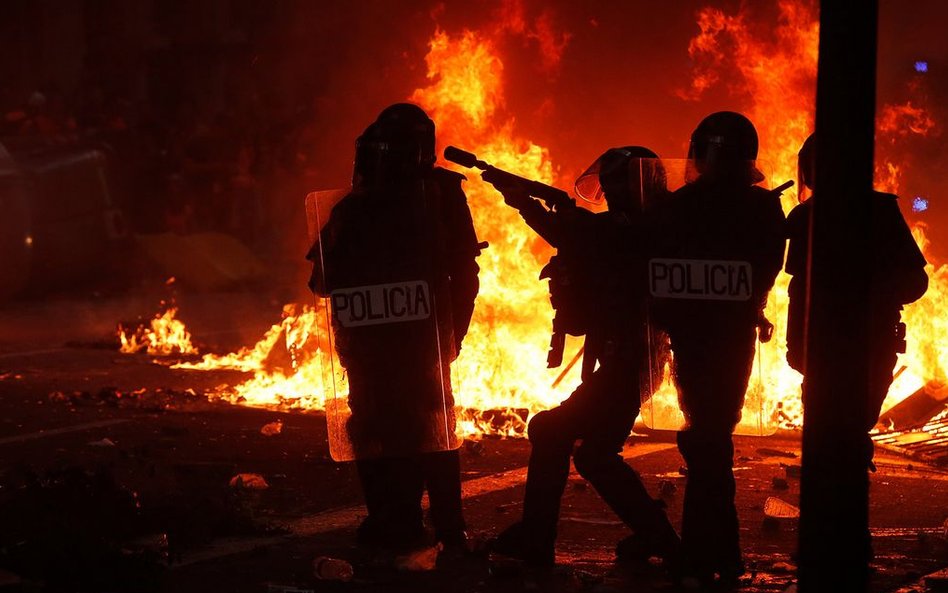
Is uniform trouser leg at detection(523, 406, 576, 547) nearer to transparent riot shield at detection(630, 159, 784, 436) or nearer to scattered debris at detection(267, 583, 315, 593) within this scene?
transparent riot shield at detection(630, 159, 784, 436)

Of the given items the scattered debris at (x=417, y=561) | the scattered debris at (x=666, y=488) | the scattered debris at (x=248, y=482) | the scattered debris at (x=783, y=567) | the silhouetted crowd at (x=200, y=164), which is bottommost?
the scattered debris at (x=783, y=567)

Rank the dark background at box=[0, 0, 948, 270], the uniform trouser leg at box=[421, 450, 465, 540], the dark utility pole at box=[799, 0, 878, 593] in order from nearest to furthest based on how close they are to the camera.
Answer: the dark utility pole at box=[799, 0, 878, 593] < the uniform trouser leg at box=[421, 450, 465, 540] < the dark background at box=[0, 0, 948, 270]

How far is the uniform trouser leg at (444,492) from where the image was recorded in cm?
614

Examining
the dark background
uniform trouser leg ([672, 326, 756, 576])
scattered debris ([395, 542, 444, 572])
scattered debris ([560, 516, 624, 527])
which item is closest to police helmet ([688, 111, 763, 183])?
uniform trouser leg ([672, 326, 756, 576])

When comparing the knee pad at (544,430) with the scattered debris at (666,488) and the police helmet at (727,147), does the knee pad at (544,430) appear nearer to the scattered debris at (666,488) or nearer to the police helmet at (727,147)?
the police helmet at (727,147)

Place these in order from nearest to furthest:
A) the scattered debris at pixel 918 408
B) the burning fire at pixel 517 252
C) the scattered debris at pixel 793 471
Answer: the scattered debris at pixel 793 471 < the scattered debris at pixel 918 408 < the burning fire at pixel 517 252

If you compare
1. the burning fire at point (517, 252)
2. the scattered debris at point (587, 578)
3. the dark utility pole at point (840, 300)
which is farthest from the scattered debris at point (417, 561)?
the burning fire at point (517, 252)

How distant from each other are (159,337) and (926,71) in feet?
42.4

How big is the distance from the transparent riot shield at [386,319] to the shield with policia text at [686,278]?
0.96m

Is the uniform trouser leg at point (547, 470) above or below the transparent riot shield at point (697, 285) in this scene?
below

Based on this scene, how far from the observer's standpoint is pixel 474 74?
39.1 feet

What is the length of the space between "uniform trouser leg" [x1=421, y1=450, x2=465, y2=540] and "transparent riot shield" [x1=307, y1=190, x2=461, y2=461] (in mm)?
109

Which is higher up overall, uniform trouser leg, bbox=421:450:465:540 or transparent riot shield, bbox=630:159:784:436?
transparent riot shield, bbox=630:159:784:436

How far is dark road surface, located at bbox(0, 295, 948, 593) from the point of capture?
5691mm
